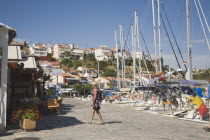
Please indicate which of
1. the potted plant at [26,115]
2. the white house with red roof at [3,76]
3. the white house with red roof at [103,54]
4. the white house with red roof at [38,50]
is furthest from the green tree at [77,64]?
the white house with red roof at [3,76]

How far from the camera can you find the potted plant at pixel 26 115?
8.22 m

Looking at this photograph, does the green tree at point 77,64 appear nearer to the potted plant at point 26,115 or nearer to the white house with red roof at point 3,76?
the potted plant at point 26,115

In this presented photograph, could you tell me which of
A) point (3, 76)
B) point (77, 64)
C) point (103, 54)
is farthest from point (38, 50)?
point (3, 76)

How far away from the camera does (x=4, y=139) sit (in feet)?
22.7

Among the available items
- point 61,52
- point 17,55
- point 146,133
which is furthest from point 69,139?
point 61,52

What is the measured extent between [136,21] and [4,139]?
1376 inches

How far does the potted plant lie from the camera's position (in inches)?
324

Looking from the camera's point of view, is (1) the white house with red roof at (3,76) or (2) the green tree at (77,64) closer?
(1) the white house with red roof at (3,76)

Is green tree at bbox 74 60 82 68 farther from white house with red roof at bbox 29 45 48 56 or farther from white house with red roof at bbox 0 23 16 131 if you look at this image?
white house with red roof at bbox 0 23 16 131

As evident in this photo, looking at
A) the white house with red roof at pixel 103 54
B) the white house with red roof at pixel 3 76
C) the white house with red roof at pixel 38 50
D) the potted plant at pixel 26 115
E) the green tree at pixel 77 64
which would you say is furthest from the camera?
the white house with red roof at pixel 103 54

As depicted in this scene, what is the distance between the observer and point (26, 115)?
27.3ft

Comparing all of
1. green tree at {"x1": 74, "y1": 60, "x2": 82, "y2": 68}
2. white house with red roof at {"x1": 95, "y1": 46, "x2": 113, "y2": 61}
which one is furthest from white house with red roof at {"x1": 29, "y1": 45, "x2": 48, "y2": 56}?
white house with red roof at {"x1": 95, "y1": 46, "x2": 113, "y2": 61}

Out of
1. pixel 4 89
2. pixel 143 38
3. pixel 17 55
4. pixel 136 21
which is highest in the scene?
pixel 136 21

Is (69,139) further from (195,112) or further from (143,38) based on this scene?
(143,38)
